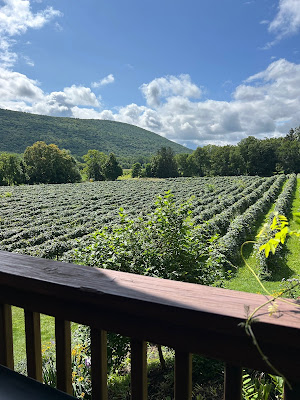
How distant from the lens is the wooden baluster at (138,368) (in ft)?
2.97

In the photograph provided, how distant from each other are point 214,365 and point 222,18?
6.37m

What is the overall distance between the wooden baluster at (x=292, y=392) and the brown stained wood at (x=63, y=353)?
74 cm

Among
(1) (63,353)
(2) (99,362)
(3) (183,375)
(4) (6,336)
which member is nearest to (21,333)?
(4) (6,336)

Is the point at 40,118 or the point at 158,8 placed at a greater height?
the point at 40,118

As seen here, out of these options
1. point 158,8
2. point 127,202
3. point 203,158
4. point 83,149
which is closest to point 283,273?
point 158,8

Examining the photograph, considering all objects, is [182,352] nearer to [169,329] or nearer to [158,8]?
[169,329]

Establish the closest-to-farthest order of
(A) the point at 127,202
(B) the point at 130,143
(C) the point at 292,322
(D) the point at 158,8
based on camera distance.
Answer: (C) the point at 292,322, (D) the point at 158,8, (A) the point at 127,202, (B) the point at 130,143

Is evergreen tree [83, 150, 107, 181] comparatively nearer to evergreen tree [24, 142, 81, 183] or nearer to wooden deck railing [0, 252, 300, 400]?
evergreen tree [24, 142, 81, 183]

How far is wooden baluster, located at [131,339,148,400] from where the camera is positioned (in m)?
0.91

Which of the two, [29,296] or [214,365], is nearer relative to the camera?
[29,296]

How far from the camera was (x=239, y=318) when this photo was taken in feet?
2.31

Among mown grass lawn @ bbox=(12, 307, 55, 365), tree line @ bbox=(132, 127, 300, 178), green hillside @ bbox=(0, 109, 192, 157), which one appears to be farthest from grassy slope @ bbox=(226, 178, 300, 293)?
green hillside @ bbox=(0, 109, 192, 157)

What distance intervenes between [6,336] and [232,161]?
73.8 m

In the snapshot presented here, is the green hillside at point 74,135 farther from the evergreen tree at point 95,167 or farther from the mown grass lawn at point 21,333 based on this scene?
the mown grass lawn at point 21,333
